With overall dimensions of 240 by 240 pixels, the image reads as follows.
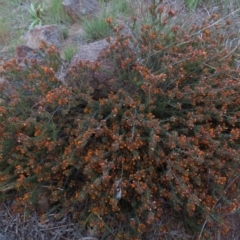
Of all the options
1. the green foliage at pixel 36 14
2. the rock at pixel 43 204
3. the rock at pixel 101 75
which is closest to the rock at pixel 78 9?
the green foliage at pixel 36 14

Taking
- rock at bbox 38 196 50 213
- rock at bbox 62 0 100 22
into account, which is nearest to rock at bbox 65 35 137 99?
rock at bbox 38 196 50 213

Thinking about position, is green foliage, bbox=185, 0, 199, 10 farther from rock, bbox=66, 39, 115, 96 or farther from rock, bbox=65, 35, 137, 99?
rock, bbox=65, 35, 137, 99

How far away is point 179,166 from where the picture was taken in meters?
2.52

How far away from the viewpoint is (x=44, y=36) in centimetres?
401

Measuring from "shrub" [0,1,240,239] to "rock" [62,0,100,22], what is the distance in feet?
5.70

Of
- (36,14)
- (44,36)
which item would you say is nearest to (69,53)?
(44,36)

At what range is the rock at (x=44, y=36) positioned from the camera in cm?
400

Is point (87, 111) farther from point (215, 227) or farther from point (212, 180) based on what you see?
point (215, 227)

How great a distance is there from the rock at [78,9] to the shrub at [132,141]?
1737 mm

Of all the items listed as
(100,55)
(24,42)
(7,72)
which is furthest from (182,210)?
(24,42)

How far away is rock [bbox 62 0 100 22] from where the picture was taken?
453 centimetres

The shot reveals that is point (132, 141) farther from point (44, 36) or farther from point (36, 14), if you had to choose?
point (36, 14)

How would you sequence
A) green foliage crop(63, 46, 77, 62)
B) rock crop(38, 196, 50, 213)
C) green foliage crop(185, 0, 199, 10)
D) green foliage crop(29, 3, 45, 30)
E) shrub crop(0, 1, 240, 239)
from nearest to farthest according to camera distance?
shrub crop(0, 1, 240, 239), rock crop(38, 196, 50, 213), green foliage crop(63, 46, 77, 62), green foliage crop(185, 0, 199, 10), green foliage crop(29, 3, 45, 30)

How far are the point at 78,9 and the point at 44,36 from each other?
74 cm
